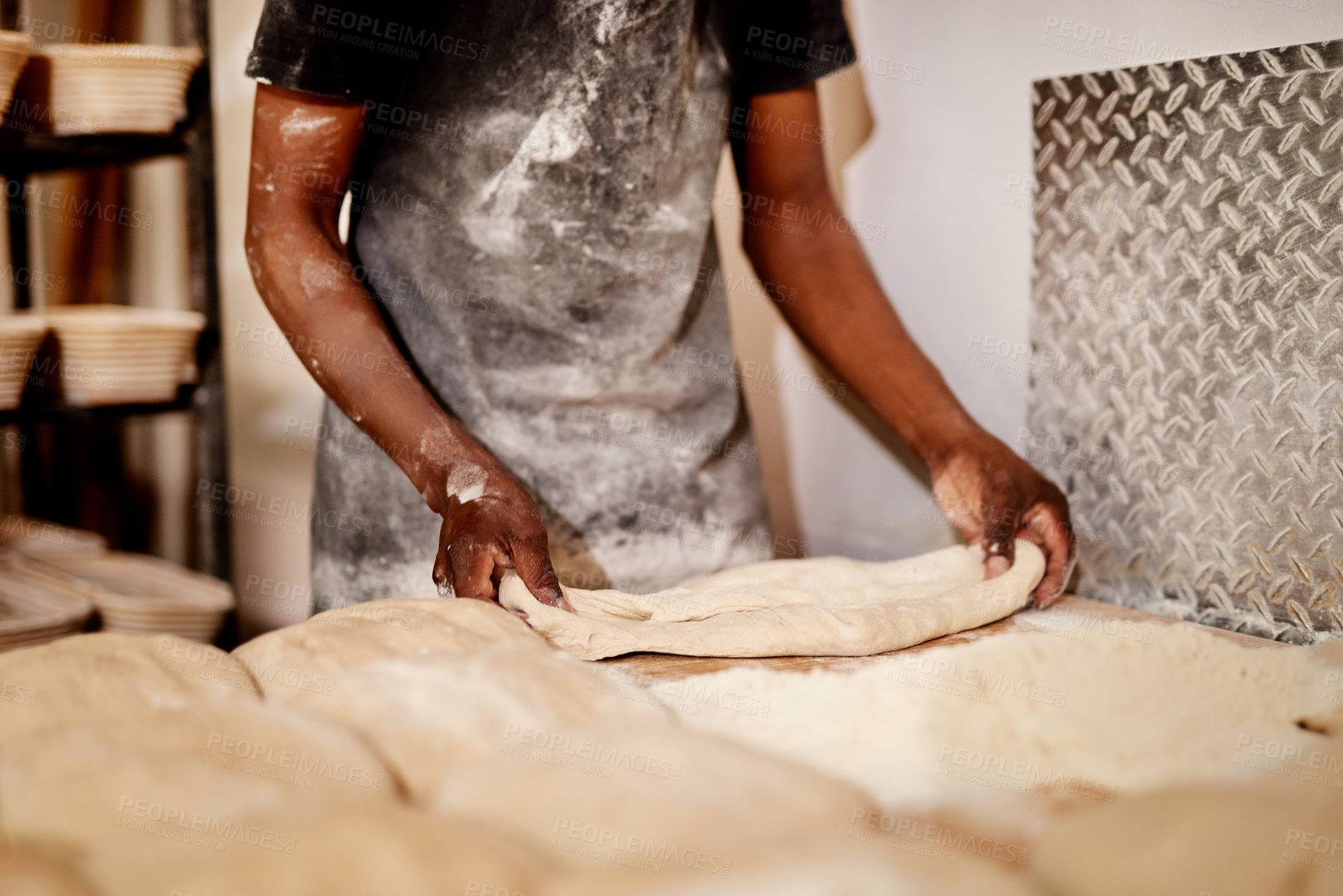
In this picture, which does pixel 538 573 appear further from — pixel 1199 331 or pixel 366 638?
pixel 1199 331

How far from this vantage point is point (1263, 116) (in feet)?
3.70

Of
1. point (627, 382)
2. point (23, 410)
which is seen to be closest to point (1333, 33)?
point (627, 382)

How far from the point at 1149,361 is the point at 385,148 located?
1.17 metres

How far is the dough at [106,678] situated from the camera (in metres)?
0.70

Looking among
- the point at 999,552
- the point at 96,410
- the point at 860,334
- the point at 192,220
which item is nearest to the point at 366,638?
the point at 999,552

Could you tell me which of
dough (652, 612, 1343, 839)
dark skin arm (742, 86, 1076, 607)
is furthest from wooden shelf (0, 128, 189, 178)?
dough (652, 612, 1343, 839)

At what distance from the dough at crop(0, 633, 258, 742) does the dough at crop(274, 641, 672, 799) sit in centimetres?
8

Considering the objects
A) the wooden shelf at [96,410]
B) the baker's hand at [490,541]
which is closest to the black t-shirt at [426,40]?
the baker's hand at [490,541]

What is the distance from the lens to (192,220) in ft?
7.30

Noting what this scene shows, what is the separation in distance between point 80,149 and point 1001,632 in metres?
2.25

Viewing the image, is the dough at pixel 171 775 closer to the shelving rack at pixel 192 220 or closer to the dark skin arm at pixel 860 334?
the dark skin arm at pixel 860 334

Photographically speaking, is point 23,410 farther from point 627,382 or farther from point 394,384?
point 627,382

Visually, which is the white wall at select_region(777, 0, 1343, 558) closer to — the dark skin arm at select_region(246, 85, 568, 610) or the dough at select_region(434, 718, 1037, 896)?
the dark skin arm at select_region(246, 85, 568, 610)

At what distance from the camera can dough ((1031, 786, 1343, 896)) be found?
0.57 meters
